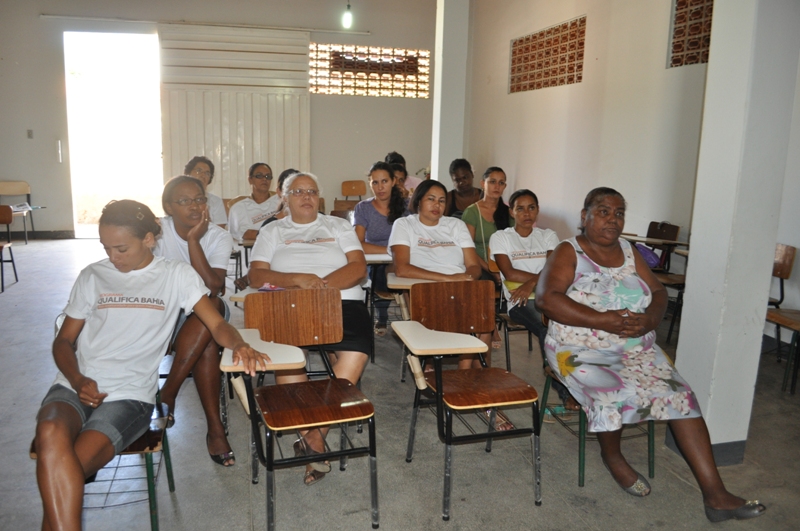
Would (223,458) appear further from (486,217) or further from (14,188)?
(14,188)

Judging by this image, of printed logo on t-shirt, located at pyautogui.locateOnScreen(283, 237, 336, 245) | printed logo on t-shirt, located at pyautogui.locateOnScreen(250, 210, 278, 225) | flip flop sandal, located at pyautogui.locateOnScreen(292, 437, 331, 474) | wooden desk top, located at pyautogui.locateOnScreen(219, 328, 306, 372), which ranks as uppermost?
printed logo on t-shirt, located at pyautogui.locateOnScreen(283, 237, 336, 245)

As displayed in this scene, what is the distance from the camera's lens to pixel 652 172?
5699 mm

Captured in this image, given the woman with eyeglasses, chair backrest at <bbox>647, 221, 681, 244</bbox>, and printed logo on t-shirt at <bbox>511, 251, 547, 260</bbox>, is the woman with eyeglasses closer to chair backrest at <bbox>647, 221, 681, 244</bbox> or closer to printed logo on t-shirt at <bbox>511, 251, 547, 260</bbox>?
printed logo on t-shirt at <bbox>511, 251, 547, 260</bbox>

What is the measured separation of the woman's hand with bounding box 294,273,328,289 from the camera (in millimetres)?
3057

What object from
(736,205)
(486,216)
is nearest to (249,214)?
(486,216)

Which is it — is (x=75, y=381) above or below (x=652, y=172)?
below

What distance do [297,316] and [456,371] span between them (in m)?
0.72

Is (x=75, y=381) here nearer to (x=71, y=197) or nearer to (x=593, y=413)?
(x=593, y=413)

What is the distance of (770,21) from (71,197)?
9652mm

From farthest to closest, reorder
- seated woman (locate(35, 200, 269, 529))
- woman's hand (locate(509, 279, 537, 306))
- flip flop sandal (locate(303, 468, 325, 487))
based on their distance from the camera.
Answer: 1. woman's hand (locate(509, 279, 537, 306))
2. flip flop sandal (locate(303, 468, 325, 487))
3. seated woman (locate(35, 200, 269, 529))

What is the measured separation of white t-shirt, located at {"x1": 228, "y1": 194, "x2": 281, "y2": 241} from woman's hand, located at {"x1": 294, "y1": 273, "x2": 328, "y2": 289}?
231cm

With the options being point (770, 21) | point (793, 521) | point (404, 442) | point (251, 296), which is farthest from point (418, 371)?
point (770, 21)

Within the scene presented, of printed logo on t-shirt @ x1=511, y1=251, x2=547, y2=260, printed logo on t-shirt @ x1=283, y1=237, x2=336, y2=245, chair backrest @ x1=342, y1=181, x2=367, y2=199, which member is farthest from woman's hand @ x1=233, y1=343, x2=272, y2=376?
chair backrest @ x1=342, y1=181, x2=367, y2=199

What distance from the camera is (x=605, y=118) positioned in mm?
6270
